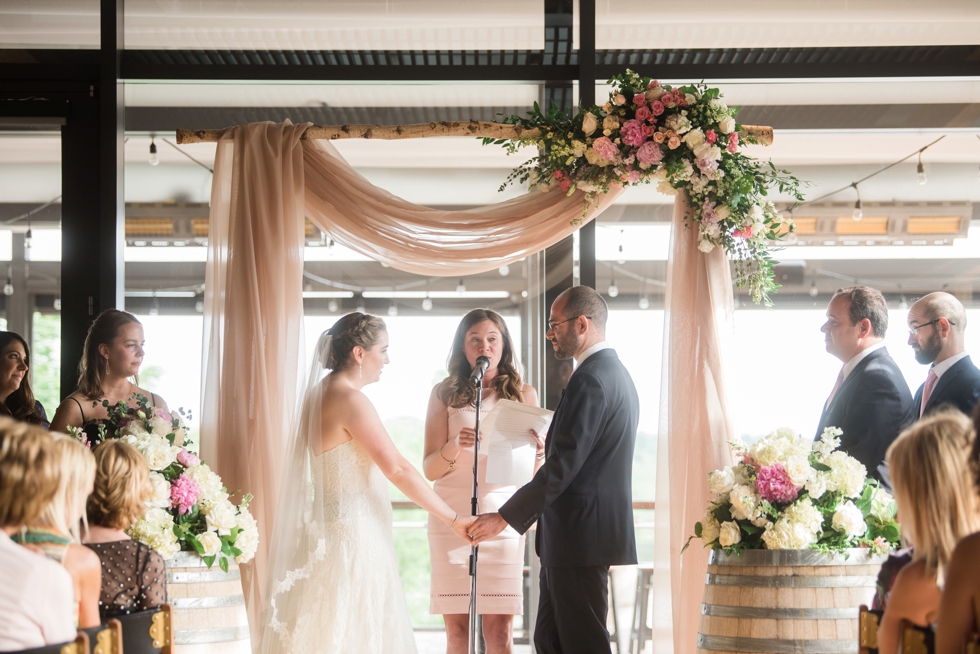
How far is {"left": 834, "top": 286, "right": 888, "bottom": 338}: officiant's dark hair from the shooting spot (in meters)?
3.82

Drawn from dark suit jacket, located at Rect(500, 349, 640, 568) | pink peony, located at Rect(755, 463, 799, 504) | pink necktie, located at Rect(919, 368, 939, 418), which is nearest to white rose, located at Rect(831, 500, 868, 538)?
pink peony, located at Rect(755, 463, 799, 504)

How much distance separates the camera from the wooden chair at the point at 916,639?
1.89m

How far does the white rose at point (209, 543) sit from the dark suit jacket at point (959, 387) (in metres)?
2.88

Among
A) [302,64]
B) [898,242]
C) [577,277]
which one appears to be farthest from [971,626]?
[302,64]

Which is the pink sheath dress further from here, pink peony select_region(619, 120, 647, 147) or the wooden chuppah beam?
pink peony select_region(619, 120, 647, 147)

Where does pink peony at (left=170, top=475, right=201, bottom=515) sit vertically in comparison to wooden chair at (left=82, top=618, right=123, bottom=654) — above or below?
above

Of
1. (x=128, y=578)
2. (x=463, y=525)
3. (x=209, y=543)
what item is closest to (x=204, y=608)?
(x=209, y=543)

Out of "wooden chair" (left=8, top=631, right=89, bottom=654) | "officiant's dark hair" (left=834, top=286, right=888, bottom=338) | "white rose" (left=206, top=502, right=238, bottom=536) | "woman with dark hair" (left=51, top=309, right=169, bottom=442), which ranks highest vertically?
"officiant's dark hair" (left=834, top=286, right=888, bottom=338)

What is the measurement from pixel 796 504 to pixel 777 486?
0.26ft

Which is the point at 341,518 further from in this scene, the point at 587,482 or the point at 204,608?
the point at 587,482

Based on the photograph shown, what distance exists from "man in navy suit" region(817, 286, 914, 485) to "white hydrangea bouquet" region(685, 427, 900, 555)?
0.40 metres

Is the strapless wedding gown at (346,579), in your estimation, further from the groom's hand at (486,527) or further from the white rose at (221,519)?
the white rose at (221,519)

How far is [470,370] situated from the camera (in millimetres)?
4305

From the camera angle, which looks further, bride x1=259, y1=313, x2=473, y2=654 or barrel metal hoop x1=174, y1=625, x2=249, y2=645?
bride x1=259, y1=313, x2=473, y2=654
